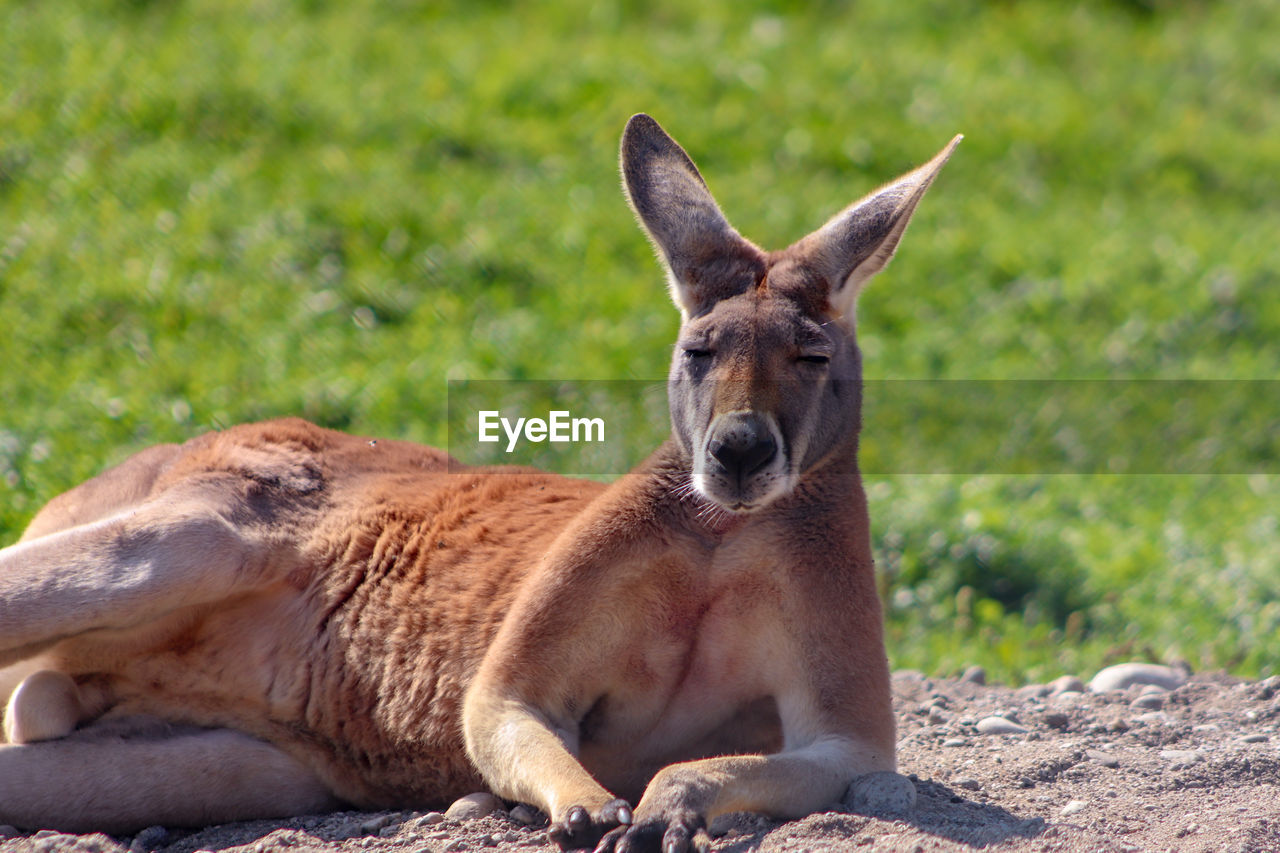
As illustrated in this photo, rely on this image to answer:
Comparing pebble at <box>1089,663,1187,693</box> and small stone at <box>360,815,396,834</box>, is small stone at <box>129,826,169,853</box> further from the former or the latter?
pebble at <box>1089,663,1187,693</box>

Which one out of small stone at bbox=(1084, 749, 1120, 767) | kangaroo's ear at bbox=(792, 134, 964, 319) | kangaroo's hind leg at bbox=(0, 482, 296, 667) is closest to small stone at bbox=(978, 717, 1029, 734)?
small stone at bbox=(1084, 749, 1120, 767)

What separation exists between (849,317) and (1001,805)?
1372mm

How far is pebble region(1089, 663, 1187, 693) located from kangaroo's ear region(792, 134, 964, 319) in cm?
197

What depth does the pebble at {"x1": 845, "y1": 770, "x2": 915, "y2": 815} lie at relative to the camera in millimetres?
3438

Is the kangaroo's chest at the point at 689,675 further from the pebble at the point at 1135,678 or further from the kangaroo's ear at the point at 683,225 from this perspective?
the pebble at the point at 1135,678

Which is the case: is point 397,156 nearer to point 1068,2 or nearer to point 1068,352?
point 1068,352

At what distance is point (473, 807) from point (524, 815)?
0.17m

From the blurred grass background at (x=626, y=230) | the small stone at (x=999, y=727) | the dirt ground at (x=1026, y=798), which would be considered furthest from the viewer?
the blurred grass background at (x=626, y=230)

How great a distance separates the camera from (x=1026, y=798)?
12.6ft

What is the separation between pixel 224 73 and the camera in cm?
1088

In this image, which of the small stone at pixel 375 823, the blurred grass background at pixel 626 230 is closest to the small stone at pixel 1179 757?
the blurred grass background at pixel 626 230

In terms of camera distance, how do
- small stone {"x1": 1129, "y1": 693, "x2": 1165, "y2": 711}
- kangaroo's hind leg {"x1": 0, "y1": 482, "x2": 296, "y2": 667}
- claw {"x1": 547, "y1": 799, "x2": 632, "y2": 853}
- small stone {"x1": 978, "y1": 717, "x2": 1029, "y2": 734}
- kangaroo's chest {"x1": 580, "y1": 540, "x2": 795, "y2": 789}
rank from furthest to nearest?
small stone {"x1": 1129, "y1": 693, "x2": 1165, "y2": 711} → small stone {"x1": 978, "y1": 717, "x2": 1029, "y2": 734} → kangaroo's hind leg {"x1": 0, "y1": 482, "x2": 296, "y2": 667} → kangaroo's chest {"x1": 580, "y1": 540, "x2": 795, "y2": 789} → claw {"x1": 547, "y1": 799, "x2": 632, "y2": 853}

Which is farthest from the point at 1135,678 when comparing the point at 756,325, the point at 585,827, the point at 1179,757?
the point at 585,827

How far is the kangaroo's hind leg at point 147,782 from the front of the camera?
3.93 metres
